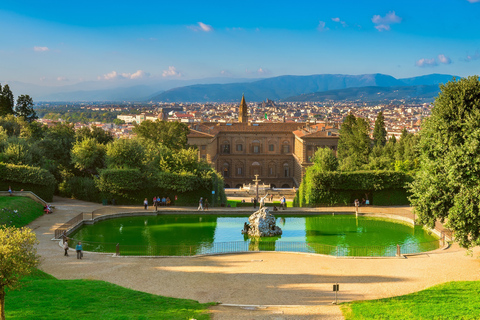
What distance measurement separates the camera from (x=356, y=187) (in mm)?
35531

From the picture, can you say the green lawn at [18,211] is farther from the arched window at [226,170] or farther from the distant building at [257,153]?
the arched window at [226,170]

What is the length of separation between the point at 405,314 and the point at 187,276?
7951 millimetres

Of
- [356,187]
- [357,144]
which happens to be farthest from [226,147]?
[356,187]

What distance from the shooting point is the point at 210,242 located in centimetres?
2550

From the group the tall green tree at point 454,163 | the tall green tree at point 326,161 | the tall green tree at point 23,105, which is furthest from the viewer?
the tall green tree at point 23,105

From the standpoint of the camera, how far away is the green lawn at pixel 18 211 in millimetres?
26289

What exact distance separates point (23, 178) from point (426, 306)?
27224 mm

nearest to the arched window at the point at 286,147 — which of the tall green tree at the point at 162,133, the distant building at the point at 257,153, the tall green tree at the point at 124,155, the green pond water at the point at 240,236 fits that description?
the distant building at the point at 257,153

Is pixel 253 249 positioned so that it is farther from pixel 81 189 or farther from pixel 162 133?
pixel 162 133

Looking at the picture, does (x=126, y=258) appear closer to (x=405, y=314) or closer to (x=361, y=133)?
(x=405, y=314)

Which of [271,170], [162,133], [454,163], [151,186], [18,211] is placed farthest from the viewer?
[271,170]

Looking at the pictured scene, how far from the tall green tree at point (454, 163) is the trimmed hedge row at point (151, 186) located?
56.1ft

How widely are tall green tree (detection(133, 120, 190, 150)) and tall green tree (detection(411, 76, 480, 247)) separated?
1082 inches

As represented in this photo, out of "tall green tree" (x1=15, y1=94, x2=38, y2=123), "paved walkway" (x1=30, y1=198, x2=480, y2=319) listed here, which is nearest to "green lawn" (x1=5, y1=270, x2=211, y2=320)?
"paved walkway" (x1=30, y1=198, x2=480, y2=319)
